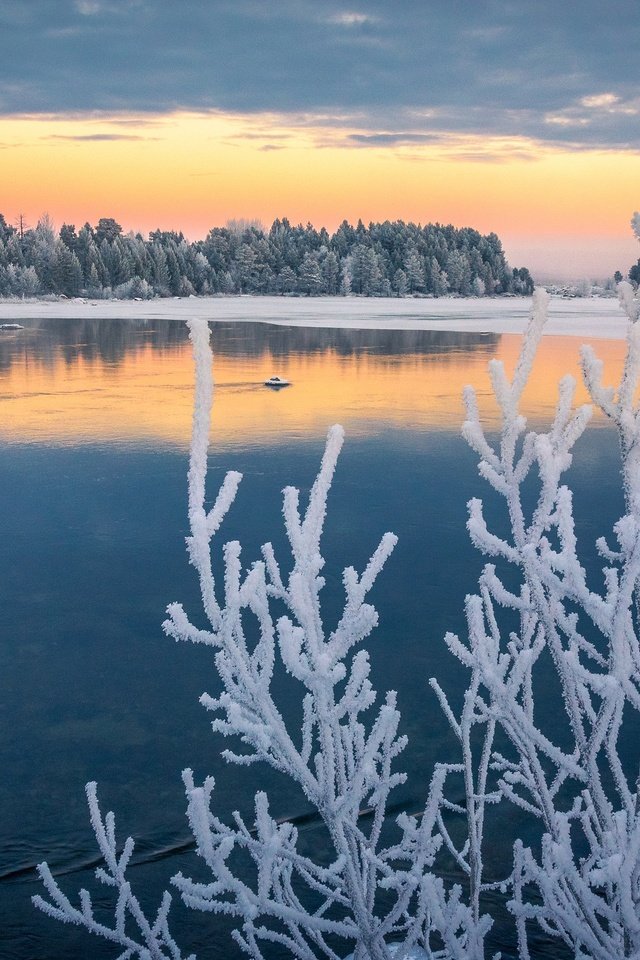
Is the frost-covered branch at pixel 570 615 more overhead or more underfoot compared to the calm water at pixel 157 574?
more overhead

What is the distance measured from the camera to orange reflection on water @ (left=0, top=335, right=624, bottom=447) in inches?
1030

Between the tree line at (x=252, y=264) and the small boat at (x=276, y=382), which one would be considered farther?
the tree line at (x=252, y=264)

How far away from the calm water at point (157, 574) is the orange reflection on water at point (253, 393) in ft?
0.53

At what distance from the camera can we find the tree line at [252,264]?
13650 centimetres

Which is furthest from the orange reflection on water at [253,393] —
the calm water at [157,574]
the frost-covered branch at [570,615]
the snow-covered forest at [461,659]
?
the frost-covered branch at [570,615]

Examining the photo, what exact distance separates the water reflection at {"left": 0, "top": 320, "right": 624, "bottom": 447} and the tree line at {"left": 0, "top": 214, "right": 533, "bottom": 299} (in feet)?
264

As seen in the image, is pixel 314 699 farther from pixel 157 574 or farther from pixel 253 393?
pixel 253 393

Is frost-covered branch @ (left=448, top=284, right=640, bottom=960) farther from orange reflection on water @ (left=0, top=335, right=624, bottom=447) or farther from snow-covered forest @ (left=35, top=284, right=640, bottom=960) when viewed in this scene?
orange reflection on water @ (left=0, top=335, right=624, bottom=447)

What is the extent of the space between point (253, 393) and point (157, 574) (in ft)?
61.5

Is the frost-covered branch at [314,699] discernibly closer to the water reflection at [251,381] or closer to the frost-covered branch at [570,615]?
the frost-covered branch at [570,615]

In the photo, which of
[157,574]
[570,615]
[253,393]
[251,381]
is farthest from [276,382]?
[570,615]

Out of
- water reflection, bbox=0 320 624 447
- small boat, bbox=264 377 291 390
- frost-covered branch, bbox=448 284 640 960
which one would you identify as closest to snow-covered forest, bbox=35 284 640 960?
frost-covered branch, bbox=448 284 640 960

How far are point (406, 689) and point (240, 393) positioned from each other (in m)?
22.7

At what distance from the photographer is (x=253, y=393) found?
107 ft
